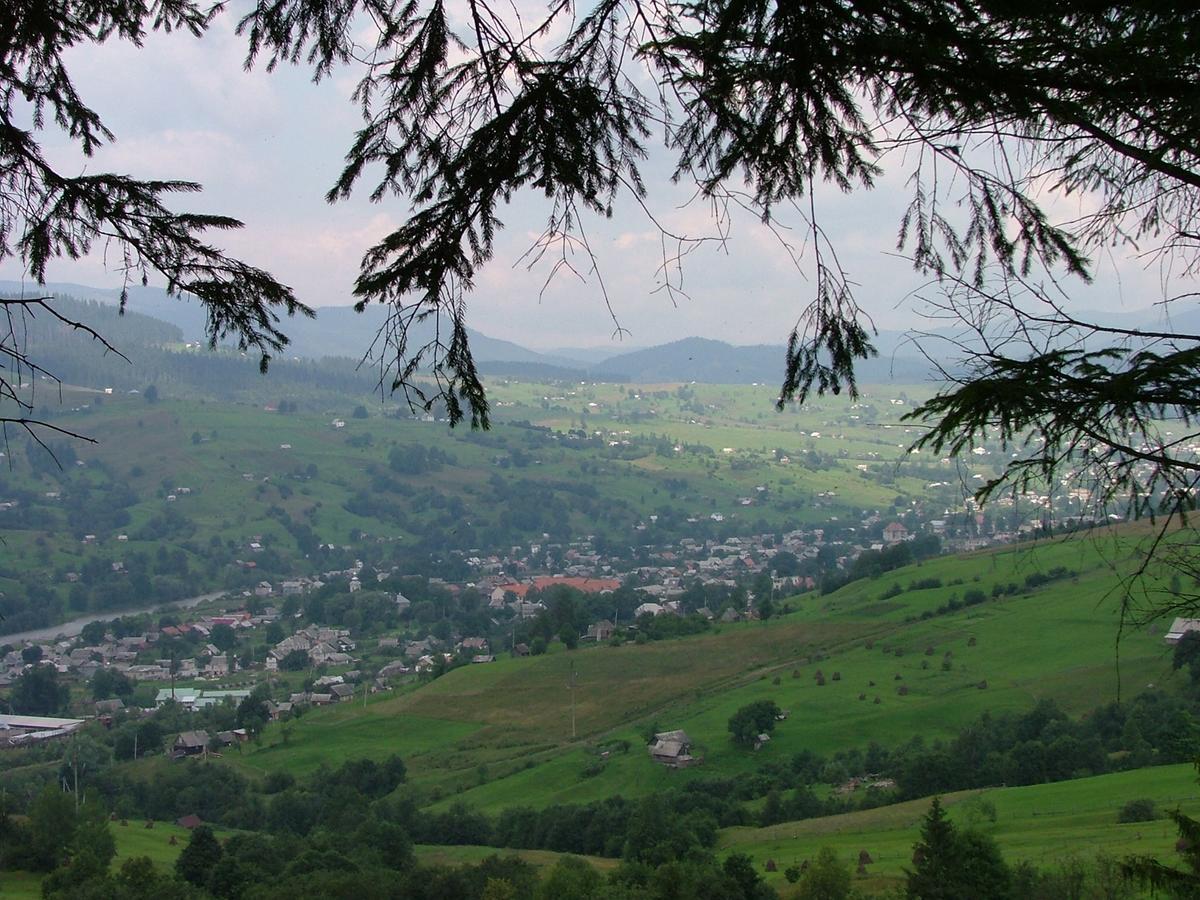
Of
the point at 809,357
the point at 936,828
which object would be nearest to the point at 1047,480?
the point at 809,357

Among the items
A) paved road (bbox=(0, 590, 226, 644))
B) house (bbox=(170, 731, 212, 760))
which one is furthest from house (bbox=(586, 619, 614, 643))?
paved road (bbox=(0, 590, 226, 644))

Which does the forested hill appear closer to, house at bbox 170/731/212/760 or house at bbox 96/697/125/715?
house at bbox 96/697/125/715

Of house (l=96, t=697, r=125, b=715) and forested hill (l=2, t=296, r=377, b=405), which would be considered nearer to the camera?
house (l=96, t=697, r=125, b=715)

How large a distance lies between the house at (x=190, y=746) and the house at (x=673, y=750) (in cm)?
1535

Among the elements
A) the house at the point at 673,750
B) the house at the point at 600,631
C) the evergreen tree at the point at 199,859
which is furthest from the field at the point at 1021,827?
the house at the point at 600,631

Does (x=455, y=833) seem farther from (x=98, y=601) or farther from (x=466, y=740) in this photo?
(x=98, y=601)

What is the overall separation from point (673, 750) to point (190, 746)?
16.7 m

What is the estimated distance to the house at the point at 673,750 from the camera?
27.7 m

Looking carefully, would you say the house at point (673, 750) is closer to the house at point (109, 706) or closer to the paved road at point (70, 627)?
the house at point (109, 706)

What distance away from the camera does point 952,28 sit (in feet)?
10.2

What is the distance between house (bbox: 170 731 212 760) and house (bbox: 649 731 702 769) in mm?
15352

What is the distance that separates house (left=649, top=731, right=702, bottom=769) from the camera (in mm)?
27703

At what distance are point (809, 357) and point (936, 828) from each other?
12890mm

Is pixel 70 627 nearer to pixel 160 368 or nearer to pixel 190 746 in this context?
pixel 190 746
